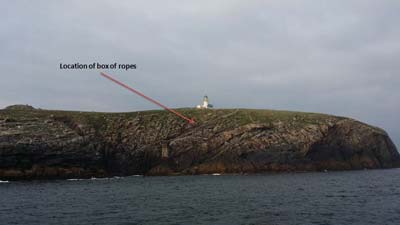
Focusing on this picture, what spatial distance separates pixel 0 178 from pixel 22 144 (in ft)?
30.4

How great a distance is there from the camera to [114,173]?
11738 cm

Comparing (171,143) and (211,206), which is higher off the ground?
(171,143)

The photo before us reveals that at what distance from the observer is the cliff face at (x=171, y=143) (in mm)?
108938

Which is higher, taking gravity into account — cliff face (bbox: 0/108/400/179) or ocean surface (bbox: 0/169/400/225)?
cliff face (bbox: 0/108/400/179)

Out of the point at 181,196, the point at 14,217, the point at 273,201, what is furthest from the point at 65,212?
the point at 273,201

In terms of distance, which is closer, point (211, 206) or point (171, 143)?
point (211, 206)

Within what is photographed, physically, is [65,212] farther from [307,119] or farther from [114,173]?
[307,119]

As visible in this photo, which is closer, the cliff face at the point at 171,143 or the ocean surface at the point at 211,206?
the ocean surface at the point at 211,206

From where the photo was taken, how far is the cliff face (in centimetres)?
10894

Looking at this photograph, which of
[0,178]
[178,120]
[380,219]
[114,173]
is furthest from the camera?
[178,120]

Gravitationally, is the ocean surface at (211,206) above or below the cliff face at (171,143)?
below

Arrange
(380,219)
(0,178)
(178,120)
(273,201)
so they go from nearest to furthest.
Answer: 1. (380,219)
2. (273,201)
3. (0,178)
4. (178,120)

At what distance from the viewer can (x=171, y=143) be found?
122 meters

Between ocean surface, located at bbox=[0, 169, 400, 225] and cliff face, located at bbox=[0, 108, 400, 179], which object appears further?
cliff face, located at bbox=[0, 108, 400, 179]
